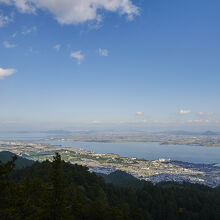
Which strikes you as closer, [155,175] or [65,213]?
[65,213]

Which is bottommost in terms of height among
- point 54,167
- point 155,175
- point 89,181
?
point 155,175

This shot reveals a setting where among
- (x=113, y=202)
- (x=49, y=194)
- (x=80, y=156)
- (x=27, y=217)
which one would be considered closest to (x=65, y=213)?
(x=49, y=194)

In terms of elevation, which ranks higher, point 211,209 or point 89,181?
point 89,181

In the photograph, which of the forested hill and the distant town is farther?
the distant town

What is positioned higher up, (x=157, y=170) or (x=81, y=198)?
(x=81, y=198)

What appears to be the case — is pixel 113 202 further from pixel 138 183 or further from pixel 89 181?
pixel 138 183

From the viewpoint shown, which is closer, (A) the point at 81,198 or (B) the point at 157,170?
(A) the point at 81,198

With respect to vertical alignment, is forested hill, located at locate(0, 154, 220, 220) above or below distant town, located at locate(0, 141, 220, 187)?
above

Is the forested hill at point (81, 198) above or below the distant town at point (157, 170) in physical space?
above
